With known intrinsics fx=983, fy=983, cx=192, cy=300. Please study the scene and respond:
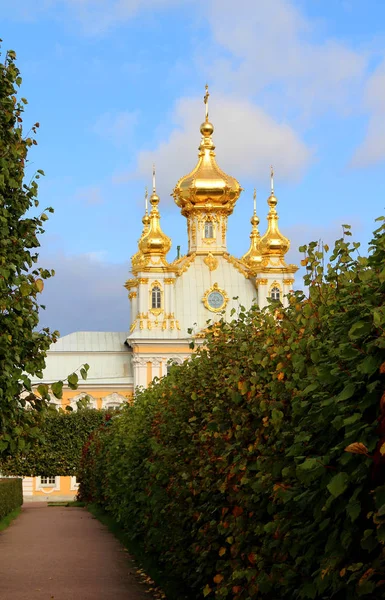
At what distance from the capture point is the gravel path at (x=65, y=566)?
39.1 ft

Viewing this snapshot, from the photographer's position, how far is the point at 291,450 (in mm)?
5121

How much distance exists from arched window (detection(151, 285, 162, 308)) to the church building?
0.06 meters

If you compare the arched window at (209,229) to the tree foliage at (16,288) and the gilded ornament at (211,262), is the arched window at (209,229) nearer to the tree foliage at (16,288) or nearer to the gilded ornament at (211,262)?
the gilded ornament at (211,262)

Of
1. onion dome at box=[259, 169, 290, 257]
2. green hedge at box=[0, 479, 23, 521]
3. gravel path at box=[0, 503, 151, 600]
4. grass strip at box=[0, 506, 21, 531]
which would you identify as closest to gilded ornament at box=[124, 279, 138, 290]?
onion dome at box=[259, 169, 290, 257]

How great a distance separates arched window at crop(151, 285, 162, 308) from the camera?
209ft

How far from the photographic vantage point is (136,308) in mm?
67062

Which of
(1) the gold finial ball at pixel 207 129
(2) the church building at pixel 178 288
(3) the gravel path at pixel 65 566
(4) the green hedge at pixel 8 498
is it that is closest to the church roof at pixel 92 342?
(2) the church building at pixel 178 288

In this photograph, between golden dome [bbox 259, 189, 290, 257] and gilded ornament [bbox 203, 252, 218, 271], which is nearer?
golden dome [bbox 259, 189, 290, 257]

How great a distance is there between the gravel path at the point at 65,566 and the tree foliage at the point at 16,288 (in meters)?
3.07

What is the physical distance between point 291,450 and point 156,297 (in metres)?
58.8

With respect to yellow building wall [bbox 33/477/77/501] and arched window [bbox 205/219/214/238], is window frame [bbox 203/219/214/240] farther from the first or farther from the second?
yellow building wall [bbox 33/477/77/501]

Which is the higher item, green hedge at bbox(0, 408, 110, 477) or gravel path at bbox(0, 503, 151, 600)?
green hedge at bbox(0, 408, 110, 477)

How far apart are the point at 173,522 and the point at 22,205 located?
376 centimetres

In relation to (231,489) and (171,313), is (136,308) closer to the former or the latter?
(171,313)
